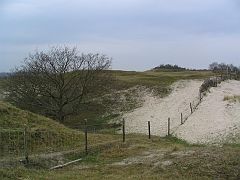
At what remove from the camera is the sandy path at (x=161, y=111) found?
38219 millimetres

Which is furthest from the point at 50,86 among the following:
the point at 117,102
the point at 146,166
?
the point at 146,166

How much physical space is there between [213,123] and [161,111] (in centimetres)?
1403

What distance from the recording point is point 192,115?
36.2 metres

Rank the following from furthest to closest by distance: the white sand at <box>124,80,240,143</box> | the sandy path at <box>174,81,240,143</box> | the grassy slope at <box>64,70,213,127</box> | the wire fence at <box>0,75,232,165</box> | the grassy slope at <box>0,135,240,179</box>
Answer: the grassy slope at <box>64,70,213,127</box> → the white sand at <box>124,80,240,143</box> → the sandy path at <box>174,81,240,143</box> → the wire fence at <box>0,75,232,165</box> → the grassy slope at <box>0,135,240,179</box>

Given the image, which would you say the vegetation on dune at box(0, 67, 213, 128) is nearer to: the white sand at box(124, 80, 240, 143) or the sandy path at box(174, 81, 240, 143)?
the white sand at box(124, 80, 240, 143)

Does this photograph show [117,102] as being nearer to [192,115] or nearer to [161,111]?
[161,111]

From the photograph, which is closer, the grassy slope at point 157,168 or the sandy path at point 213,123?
the grassy slope at point 157,168

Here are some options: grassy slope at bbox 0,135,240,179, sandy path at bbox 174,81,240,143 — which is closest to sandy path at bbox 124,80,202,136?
sandy path at bbox 174,81,240,143

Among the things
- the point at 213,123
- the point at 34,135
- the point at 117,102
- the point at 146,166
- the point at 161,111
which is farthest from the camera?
the point at 117,102

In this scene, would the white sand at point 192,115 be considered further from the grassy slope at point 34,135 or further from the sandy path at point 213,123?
the grassy slope at point 34,135

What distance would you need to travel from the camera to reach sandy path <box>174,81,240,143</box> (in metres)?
27.1

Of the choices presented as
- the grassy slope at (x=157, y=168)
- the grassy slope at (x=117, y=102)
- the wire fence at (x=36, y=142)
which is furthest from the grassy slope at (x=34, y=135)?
the grassy slope at (x=117, y=102)

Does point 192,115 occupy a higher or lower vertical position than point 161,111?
higher

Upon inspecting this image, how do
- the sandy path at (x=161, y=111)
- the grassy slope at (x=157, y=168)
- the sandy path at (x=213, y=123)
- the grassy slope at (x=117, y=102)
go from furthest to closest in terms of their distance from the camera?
1. the grassy slope at (x=117, y=102)
2. the sandy path at (x=161, y=111)
3. the sandy path at (x=213, y=123)
4. the grassy slope at (x=157, y=168)
